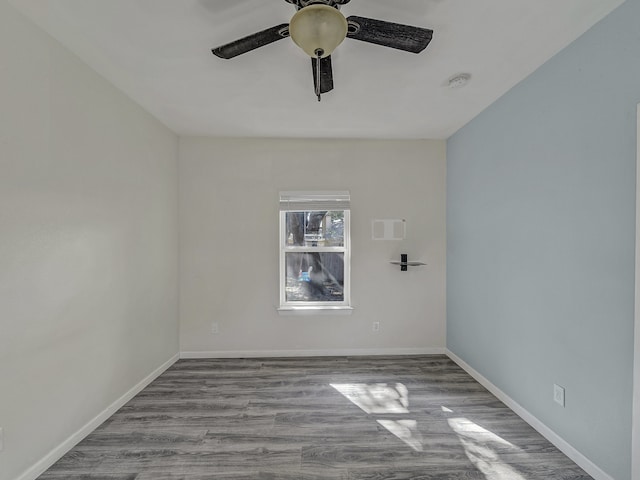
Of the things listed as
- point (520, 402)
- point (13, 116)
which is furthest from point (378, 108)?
point (520, 402)

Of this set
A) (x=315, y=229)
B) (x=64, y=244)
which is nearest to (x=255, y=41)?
(x=64, y=244)

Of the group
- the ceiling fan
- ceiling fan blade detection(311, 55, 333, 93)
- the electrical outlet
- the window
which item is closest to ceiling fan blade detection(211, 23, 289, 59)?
the ceiling fan

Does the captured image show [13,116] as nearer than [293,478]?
Yes

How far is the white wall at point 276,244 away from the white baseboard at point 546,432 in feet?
2.81

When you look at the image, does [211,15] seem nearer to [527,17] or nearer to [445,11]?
[445,11]

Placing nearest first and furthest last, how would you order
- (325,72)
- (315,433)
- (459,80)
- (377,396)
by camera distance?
(325,72) → (315,433) → (459,80) → (377,396)

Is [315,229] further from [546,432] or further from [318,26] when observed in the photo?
[546,432]

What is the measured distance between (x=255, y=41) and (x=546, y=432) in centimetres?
304

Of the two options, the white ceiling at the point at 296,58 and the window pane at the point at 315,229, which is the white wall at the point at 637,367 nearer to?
the white ceiling at the point at 296,58

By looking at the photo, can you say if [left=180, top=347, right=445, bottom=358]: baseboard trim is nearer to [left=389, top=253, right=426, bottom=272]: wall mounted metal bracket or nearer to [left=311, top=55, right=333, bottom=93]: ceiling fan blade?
[left=389, top=253, right=426, bottom=272]: wall mounted metal bracket

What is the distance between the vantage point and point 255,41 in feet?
4.96

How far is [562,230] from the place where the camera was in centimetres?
193

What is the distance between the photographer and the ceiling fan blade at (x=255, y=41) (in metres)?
1.45

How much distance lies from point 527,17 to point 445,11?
1.54 ft
